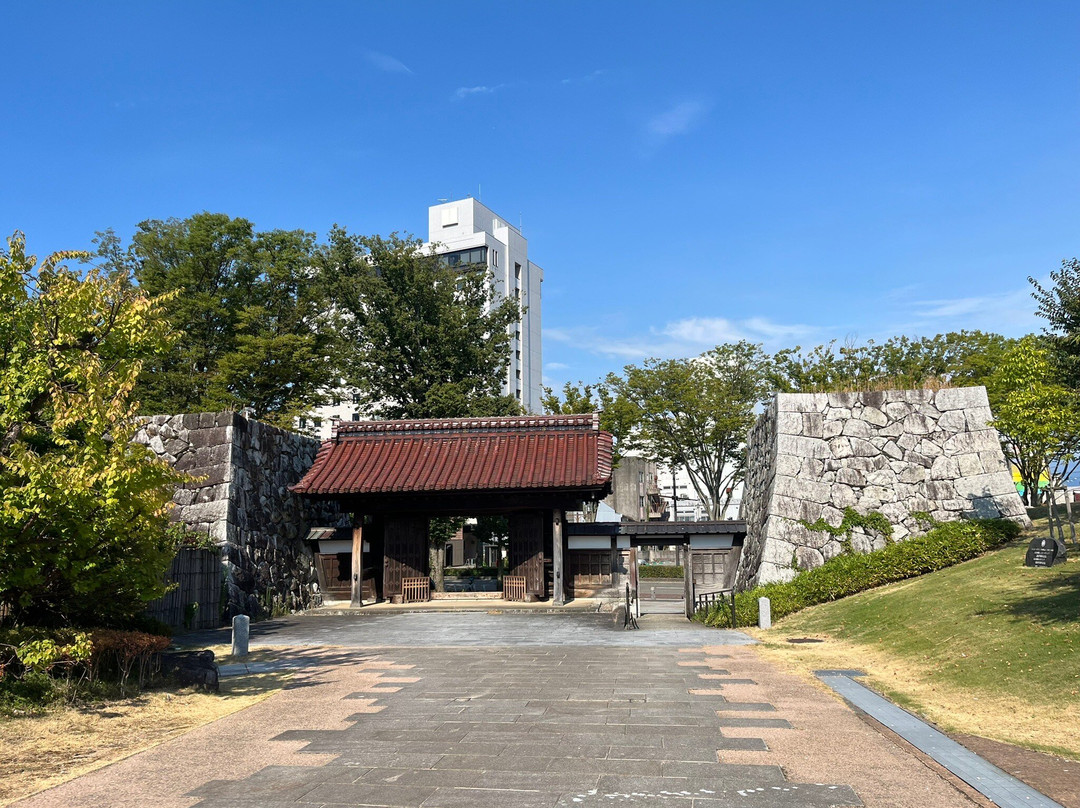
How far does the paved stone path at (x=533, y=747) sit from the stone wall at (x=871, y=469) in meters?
9.16

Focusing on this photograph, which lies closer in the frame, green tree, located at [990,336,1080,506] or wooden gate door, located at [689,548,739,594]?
green tree, located at [990,336,1080,506]

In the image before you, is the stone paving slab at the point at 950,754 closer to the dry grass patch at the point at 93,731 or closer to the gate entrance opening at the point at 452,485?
the dry grass patch at the point at 93,731

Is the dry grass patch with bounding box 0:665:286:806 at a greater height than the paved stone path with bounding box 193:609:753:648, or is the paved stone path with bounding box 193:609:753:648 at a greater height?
the dry grass patch with bounding box 0:665:286:806

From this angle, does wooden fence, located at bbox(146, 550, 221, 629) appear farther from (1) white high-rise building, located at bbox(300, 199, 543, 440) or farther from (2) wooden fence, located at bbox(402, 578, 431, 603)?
(1) white high-rise building, located at bbox(300, 199, 543, 440)

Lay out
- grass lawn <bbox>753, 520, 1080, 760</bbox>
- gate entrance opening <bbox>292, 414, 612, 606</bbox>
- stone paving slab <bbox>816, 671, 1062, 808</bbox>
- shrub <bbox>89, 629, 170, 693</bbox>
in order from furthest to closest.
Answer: gate entrance opening <bbox>292, 414, 612, 606</bbox> < shrub <bbox>89, 629, 170, 693</bbox> < grass lawn <bbox>753, 520, 1080, 760</bbox> < stone paving slab <bbox>816, 671, 1062, 808</bbox>

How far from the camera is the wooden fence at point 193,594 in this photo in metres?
18.3

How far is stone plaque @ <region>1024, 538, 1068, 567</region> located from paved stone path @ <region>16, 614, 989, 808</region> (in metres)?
6.63

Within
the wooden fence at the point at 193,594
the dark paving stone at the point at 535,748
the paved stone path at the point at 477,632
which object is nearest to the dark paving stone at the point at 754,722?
the dark paving stone at the point at 535,748

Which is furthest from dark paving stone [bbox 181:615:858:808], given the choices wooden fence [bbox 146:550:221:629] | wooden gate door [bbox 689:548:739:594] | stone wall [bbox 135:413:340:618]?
wooden gate door [bbox 689:548:739:594]

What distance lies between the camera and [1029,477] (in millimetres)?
34000

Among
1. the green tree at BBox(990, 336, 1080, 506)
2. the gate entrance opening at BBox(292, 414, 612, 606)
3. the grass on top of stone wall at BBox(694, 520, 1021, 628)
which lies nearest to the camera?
the green tree at BBox(990, 336, 1080, 506)

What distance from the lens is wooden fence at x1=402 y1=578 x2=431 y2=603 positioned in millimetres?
26500

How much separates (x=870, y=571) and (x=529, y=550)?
433 inches

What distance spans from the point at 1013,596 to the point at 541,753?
10.5 metres
